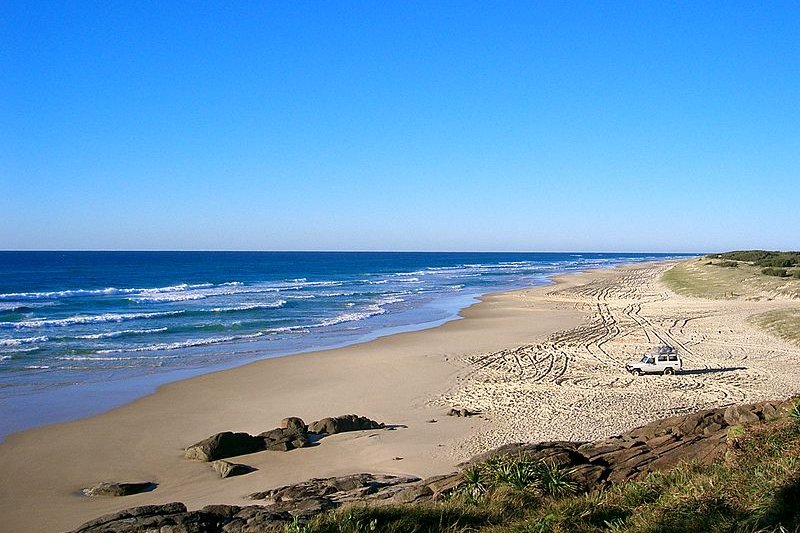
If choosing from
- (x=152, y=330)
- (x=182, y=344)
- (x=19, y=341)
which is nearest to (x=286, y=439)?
(x=182, y=344)

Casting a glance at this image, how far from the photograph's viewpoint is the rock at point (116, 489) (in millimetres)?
11648

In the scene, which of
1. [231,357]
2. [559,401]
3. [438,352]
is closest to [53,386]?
[231,357]

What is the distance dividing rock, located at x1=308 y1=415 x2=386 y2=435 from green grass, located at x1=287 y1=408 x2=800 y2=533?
7.70m

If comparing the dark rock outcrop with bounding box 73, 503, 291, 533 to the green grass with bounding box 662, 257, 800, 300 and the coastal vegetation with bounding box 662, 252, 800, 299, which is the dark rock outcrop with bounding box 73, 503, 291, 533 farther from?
the coastal vegetation with bounding box 662, 252, 800, 299

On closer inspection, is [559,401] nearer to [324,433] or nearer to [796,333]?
[324,433]

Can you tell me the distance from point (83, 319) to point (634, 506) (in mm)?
37879

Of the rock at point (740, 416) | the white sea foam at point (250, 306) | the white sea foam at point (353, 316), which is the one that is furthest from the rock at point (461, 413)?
the white sea foam at point (250, 306)

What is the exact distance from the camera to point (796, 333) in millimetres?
27984

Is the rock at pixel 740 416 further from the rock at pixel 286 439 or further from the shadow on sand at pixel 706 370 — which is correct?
the shadow on sand at pixel 706 370

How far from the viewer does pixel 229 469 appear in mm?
12469

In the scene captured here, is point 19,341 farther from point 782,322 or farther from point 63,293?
point 782,322

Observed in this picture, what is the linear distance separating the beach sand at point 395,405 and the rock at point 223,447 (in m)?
0.26

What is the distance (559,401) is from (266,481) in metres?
8.92

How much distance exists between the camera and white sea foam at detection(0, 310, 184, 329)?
116 ft
